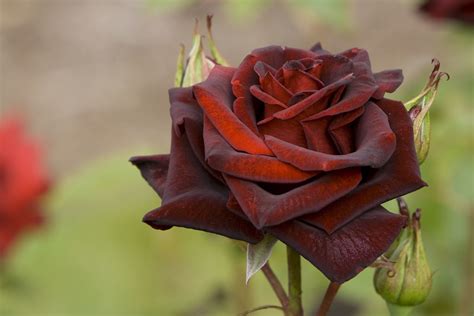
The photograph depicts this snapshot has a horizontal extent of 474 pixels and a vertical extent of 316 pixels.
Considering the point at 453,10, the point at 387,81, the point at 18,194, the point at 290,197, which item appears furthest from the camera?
the point at 18,194

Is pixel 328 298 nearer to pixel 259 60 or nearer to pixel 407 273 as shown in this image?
pixel 407 273

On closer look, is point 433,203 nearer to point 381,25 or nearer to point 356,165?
point 356,165

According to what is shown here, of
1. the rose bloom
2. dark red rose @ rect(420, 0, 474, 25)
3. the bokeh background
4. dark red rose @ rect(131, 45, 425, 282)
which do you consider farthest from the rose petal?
the rose bloom

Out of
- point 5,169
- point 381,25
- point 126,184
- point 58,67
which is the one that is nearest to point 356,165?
point 126,184

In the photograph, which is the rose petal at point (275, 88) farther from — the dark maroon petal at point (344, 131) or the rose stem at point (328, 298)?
the rose stem at point (328, 298)

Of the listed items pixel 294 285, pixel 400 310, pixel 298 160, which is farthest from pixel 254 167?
pixel 400 310

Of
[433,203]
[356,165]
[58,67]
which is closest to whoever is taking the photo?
[356,165]

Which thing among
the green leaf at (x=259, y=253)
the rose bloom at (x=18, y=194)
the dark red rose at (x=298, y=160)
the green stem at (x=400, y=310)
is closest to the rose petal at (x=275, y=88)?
the dark red rose at (x=298, y=160)
